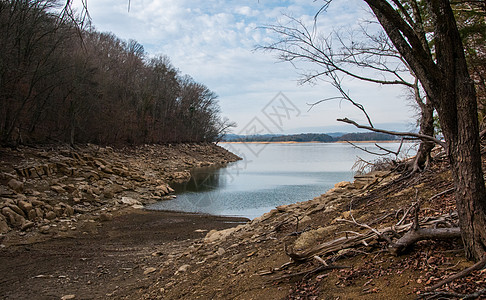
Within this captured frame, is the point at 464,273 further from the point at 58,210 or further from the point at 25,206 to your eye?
the point at 58,210

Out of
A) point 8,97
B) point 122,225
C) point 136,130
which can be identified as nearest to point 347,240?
point 122,225

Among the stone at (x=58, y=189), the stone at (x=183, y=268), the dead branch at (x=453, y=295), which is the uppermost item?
the dead branch at (x=453, y=295)

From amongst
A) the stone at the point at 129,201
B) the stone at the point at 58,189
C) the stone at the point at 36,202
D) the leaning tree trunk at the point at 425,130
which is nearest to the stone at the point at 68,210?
the stone at the point at 36,202

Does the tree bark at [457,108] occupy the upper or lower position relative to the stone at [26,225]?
upper

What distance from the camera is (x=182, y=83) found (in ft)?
202

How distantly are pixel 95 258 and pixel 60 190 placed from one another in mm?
7923

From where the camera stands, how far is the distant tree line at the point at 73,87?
52.5ft

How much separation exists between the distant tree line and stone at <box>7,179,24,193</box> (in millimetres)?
5692

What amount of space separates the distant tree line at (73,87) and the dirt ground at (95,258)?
4.50m

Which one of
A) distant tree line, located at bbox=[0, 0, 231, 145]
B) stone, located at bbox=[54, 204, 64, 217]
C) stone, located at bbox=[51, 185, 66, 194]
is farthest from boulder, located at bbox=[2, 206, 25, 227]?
distant tree line, located at bbox=[0, 0, 231, 145]

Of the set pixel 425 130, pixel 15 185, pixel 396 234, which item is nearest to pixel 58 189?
pixel 15 185

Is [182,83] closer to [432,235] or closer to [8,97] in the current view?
[8,97]

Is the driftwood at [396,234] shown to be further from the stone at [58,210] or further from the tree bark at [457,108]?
the stone at [58,210]

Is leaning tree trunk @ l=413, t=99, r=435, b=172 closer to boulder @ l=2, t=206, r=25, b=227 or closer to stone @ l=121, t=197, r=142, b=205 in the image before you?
boulder @ l=2, t=206, r=25, b=227
